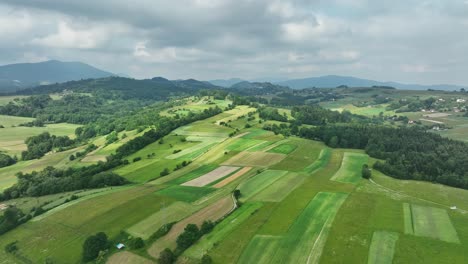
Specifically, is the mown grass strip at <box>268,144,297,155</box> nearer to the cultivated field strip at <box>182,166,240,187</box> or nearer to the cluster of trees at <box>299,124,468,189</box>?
the cluster of trees at <box>299,124,468,189</box>

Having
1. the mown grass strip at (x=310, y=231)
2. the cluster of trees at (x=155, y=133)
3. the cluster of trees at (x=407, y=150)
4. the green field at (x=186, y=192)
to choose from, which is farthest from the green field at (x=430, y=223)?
the cluster of trees at (x=155, y=133)

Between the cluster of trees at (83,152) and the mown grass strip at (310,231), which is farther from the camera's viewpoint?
the cluster of trees at (83,152)

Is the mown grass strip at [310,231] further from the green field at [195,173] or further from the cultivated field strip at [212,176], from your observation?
the green field at [195,173]

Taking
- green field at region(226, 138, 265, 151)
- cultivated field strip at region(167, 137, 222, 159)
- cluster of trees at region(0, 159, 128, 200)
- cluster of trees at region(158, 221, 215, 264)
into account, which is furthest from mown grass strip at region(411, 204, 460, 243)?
cultivated field strip at region(167, 137, 222, 159)

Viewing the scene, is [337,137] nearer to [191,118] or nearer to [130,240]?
[191,118]

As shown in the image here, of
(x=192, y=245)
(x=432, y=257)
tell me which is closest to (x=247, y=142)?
(x=192, y=245)

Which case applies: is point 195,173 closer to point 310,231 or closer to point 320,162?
point 320,162
